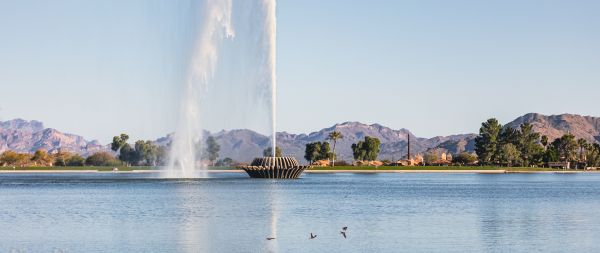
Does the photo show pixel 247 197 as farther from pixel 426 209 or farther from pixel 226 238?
pixel 226 238

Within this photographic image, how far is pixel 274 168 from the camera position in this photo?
138 meters

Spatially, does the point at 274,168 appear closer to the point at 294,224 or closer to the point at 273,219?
the point at 273,219

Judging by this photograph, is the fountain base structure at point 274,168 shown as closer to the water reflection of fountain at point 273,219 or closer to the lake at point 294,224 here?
the water reflection of fountain at point 273,219

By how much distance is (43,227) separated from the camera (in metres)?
52.0

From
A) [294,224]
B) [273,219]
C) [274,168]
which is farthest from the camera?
[274,168]

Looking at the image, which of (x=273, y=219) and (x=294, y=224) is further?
(x=273, y=219)

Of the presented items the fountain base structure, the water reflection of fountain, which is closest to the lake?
the water reflection of fountain

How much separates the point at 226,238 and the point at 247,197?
3922 cm

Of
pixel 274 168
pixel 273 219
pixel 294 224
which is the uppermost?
pixel 274 168

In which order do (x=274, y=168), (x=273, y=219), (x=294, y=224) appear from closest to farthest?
1. (x=294, y=224)
2. (x=273, y=219)
3. (x=274, y=168)

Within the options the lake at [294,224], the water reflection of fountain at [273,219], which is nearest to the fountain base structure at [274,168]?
the water reflection of fountain at [273,219]

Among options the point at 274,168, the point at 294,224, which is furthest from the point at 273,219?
the point at 274,168

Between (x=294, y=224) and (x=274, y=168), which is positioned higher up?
(x=274, y=168)

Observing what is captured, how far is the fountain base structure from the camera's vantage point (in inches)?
5433
